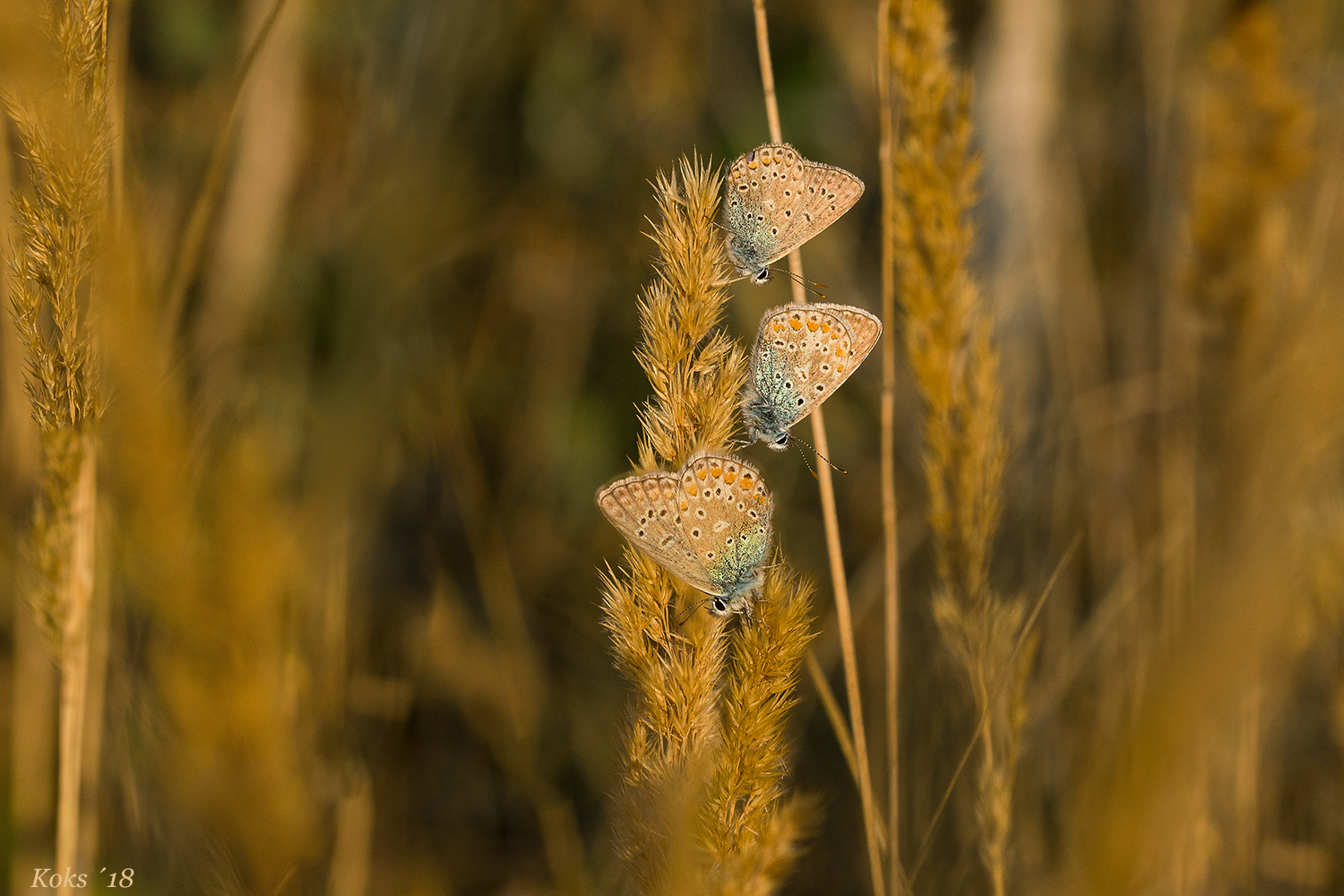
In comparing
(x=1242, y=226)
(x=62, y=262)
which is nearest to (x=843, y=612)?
(x=62, y=262)

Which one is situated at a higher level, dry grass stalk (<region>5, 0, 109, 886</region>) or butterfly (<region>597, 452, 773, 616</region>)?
dry grass stalk (<region>5, 0, 109, 886</region>)

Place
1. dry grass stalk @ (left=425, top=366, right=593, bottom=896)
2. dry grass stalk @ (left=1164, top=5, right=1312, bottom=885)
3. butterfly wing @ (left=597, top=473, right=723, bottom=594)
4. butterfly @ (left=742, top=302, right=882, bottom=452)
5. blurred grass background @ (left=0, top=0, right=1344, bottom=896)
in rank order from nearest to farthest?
blurred grass background @ (left=0, top=0, right=1344, bottom=896), butterfly wing @ (left=597, top=473, right=723, bottom=594), butterfly @ (left=742, top=302, right=882, bottom=452), dry grass stalk @ (left=1164, top=5, right=1312, bottom=885), dry grass stalk @ (left=425, top=366, right=593, bottom=896)

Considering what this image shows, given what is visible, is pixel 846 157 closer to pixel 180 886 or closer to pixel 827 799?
pixel 827 799

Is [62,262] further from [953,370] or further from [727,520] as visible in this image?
[953,370]

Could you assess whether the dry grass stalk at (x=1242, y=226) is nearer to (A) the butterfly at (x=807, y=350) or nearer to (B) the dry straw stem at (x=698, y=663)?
(A) the butterfly at (x=807, y=350)

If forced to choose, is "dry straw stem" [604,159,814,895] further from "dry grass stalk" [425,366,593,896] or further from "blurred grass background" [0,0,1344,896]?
"dry grass stalk" [425,366,593,896]

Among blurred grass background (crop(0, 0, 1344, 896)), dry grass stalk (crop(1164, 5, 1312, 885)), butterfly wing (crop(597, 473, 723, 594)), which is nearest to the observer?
blurred grass background (crop(0, 0, 1344, 896))

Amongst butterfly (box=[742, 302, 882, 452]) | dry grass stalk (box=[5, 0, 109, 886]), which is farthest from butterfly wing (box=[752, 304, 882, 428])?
dry grass stalk (box=[5, 0, 109, 886])

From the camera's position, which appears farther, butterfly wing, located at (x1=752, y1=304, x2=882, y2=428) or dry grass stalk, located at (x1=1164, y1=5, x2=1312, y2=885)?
Answer: dry grass stalk, located at (x1=1164, y1=5, x2=1312, y2=885)

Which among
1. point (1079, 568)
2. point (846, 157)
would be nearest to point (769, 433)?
point (1079, 568)
